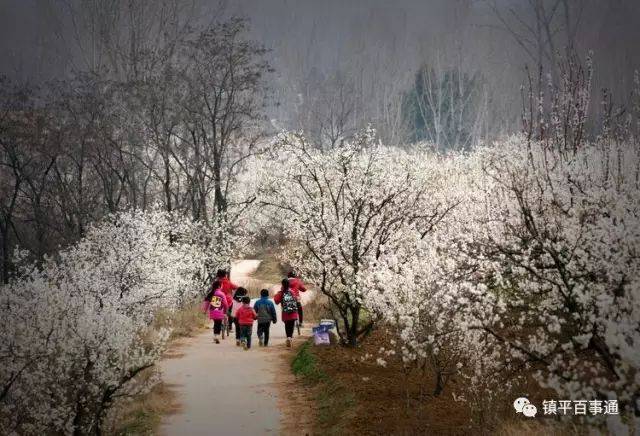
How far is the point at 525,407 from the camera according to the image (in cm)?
711

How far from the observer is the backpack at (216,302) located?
13.7 m

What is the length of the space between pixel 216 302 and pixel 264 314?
1.27 metres

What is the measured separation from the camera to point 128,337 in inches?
320

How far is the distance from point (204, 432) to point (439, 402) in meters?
3.40

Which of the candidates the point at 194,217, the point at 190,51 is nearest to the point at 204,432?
the point at 194,217

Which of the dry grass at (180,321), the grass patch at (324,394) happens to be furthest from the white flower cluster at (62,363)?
the dry grass at (180,321)

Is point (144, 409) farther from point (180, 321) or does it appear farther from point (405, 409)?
point (180, 321)

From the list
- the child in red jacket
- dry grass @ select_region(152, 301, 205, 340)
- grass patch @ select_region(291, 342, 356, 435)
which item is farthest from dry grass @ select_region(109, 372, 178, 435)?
dry grass @ select_region(152, 301, 205, 340)

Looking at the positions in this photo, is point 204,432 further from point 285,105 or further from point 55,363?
point 285,105

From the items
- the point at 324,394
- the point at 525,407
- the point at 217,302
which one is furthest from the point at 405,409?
the point at 217,302

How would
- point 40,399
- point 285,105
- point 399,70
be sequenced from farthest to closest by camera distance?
point 285,105 → point 399,70 → point 40,399

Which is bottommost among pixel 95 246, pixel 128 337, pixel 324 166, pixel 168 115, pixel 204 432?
pixel 204 432

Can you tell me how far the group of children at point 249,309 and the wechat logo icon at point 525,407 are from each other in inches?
268

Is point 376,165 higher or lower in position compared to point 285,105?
lower
